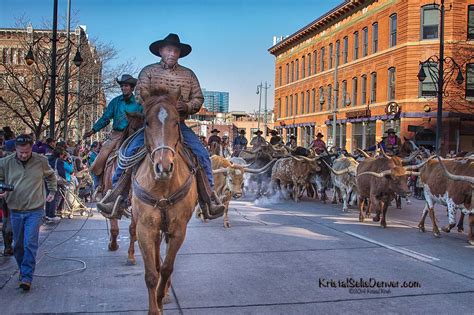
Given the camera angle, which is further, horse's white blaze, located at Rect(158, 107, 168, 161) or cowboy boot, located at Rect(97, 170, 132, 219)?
cowboy boot, located at Rect(97, 170, 132, 219)

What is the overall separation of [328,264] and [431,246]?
9.83ft

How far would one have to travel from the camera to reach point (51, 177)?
7840mm

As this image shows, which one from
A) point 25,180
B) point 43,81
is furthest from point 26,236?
point 43,81

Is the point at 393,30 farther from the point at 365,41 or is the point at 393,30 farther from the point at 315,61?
the point at 315,61

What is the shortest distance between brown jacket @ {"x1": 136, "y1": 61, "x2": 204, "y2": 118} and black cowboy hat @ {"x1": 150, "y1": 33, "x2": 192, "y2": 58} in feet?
0.81

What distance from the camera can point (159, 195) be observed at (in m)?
5.82

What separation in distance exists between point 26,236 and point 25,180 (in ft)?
2.56

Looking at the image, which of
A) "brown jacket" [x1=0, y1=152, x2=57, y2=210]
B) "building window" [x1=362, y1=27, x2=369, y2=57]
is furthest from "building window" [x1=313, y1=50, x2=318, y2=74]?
"brown jacket" [x1=0, y1=152, x2=57, y2=210]

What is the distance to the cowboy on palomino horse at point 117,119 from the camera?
9.00 metres

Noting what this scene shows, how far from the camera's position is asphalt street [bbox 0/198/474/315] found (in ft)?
21.2

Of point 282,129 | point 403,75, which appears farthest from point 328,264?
point 282,129

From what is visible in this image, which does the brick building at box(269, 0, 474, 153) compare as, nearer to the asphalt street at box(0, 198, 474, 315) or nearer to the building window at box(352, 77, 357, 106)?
the building window at box(352, 77, 357, 106)

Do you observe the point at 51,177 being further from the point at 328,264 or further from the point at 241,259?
the point at 328,264

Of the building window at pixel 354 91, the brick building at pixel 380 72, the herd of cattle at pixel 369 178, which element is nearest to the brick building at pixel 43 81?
the herd of cattle at pixel 369 178
